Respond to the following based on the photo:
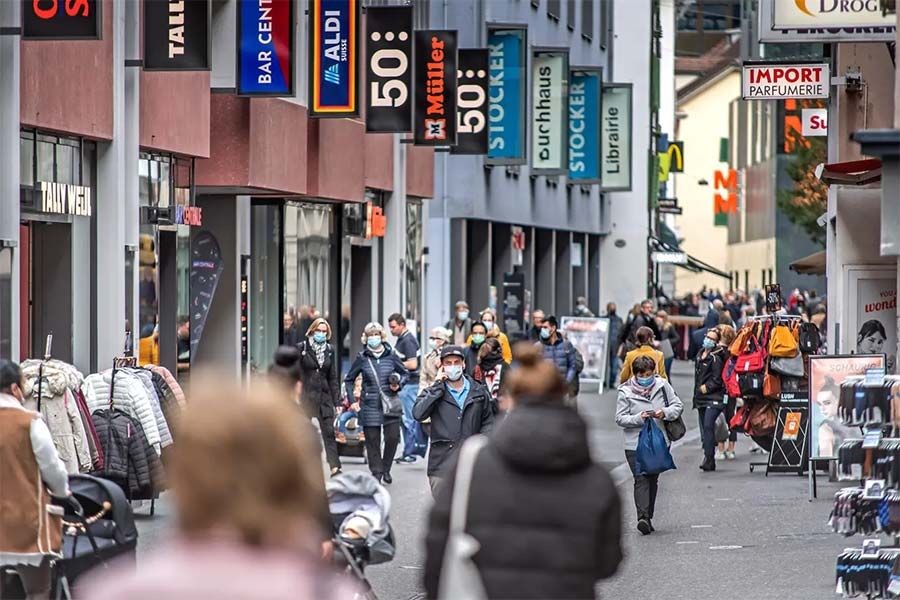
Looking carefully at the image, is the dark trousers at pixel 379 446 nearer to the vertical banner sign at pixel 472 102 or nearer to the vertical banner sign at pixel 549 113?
the vertical banner sign at pixel 472 102

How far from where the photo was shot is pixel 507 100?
38.2 m

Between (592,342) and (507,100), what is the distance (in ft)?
16.8

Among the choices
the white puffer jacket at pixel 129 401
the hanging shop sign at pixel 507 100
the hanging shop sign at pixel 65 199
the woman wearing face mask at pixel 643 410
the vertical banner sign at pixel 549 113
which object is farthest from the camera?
the vertical banner sign at pixel 549 113

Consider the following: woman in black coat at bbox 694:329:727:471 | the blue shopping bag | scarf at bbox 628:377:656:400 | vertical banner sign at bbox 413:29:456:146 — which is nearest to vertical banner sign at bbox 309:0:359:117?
vertical banner sign at bbox 413:29:456:146

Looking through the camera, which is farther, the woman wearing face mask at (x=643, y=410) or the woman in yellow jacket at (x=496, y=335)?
the woman in yellow jacket at (x=496, y=335)

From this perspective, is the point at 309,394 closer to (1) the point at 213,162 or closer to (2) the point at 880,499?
(1) the point at 213,162

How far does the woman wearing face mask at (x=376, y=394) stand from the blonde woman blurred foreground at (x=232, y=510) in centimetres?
1623

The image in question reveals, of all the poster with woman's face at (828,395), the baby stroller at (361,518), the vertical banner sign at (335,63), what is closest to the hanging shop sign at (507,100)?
the vertical banner sign at (335,63)

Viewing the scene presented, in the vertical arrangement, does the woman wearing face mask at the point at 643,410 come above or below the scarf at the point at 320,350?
below

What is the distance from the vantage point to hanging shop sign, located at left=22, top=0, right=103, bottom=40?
15383 mm

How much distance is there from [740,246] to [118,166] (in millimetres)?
74119

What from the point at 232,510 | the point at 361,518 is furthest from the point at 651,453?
the point at 232,510

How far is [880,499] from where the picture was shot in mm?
11305

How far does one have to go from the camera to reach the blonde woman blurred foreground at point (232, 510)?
3580mm
